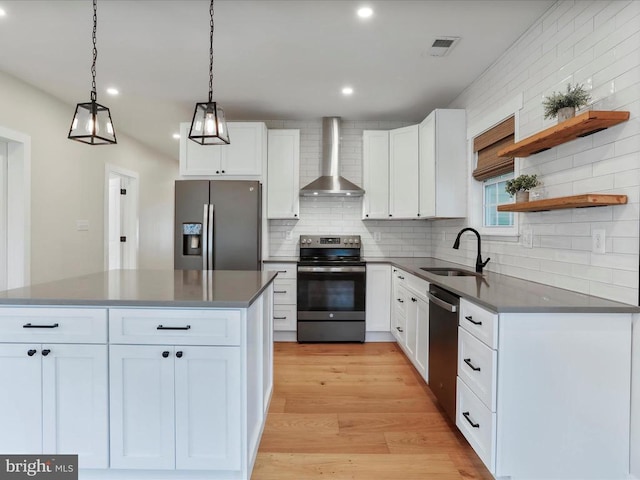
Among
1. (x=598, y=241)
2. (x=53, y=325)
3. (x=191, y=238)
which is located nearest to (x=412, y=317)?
(x=598, y=241)

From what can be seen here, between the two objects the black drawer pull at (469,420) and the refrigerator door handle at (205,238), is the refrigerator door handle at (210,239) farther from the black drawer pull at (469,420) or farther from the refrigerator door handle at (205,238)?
the black drawer pull at (469,420)

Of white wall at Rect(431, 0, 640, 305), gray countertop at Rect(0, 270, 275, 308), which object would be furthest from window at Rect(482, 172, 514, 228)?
gray countertop at Rect(0, 270, 275, 308)

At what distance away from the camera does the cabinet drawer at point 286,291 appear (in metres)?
3.87

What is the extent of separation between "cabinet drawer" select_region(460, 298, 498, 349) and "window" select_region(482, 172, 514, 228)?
1.16 metres

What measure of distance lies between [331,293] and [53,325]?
8.51 feet

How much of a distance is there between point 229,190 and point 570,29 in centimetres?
296

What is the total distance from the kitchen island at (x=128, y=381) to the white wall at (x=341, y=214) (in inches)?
111

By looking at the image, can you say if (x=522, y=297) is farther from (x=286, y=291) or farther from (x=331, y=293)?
(x=286, y=291)

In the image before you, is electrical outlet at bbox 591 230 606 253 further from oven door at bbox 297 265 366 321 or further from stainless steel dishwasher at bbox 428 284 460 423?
oven door at bbox 297 265 366 321

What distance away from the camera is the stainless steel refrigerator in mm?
3686

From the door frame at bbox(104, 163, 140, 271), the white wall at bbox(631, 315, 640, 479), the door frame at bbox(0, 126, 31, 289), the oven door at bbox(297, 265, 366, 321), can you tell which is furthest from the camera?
the door frame at bbox(104, 163, 140, 271)

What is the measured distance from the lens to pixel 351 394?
267 cm

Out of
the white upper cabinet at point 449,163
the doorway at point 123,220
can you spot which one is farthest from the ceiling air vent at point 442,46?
the doorway at point 123,220

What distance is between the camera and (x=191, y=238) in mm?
3730
